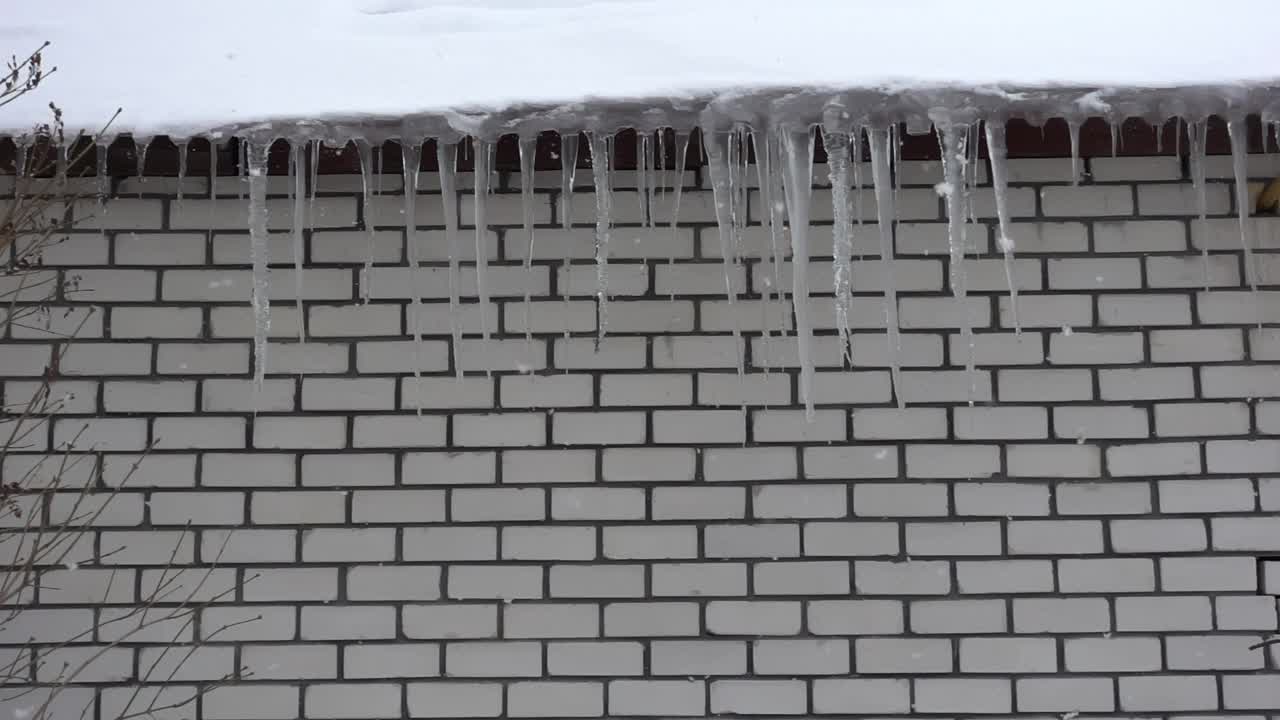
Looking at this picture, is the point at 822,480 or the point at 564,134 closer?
the point at 564,134

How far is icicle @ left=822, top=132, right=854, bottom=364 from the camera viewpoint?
8.01 ft

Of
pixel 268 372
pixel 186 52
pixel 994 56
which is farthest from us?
pixel 268 372

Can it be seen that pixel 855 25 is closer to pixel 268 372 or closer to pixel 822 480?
pixel 822 480

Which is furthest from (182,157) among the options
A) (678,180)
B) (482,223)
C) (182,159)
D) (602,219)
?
(678,180)

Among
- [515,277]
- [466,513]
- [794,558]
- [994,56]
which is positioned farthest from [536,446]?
[994,56]

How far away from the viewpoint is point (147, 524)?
2721 millimetres

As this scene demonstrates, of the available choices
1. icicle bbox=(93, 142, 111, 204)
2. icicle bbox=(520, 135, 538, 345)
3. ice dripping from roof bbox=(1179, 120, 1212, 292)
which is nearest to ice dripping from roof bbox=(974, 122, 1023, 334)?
ice dripping from roof bbox=(1179, 120, 1212, 292)

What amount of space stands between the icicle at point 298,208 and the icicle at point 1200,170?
92.3 inches

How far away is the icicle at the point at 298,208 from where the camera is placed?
2555 millimetres

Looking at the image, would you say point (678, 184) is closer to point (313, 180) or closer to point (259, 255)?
point (313, 180)

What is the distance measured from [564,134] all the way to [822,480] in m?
1.21

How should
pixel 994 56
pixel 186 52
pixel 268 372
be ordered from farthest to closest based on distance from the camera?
pixel 268 372
pixel 186 52
pixel 994 56

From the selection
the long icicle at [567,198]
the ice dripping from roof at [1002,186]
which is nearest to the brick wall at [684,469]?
the long icicle at [567,198]

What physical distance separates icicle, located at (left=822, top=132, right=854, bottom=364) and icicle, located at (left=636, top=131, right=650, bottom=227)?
1.58ft
